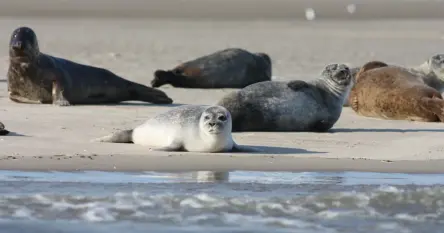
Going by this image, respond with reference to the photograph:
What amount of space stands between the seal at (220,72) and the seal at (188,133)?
5.06 metres

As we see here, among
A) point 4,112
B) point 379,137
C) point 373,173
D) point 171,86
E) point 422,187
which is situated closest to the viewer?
point 422,187

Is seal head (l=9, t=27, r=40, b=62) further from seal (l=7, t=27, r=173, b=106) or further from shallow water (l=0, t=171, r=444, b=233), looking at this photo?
shallow water (l=0, t=171, r=444, b=233)

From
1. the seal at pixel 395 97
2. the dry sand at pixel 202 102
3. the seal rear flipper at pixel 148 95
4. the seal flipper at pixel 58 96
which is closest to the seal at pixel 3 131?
the dry sand at pixel 202 102

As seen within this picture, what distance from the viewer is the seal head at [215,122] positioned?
8416mm

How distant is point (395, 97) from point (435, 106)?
49cm

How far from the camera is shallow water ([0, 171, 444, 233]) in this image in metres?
6.13

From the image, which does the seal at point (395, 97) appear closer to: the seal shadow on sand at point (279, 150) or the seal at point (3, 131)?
the seal shadow on sand at point (279, 150)

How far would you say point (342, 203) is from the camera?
6.75 metres

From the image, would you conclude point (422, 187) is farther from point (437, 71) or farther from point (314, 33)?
point (314, 33)

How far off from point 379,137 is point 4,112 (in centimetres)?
326

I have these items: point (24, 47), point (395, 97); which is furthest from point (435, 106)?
point (24, 47)

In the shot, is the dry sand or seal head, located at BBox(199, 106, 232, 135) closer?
the dry sand

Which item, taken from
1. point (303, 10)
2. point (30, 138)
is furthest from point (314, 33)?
point (30, 138)

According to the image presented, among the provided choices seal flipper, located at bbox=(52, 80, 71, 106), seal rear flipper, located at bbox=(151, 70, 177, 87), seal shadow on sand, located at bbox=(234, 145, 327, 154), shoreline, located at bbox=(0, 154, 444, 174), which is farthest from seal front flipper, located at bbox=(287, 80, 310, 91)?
seal rear flipper, located at bbox=(151, 70, 177, 87)
